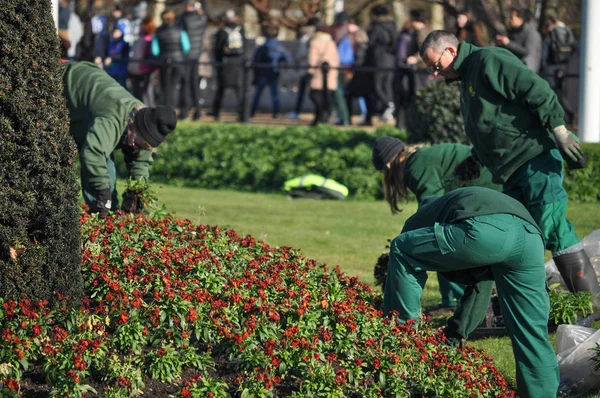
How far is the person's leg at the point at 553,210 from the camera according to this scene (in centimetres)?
703

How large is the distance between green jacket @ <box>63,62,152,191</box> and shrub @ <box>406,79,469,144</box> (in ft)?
17.2

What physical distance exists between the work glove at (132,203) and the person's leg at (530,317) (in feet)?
10.6

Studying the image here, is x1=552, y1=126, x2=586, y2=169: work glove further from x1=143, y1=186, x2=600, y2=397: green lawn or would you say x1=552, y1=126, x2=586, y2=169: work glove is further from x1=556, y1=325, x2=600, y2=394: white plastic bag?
x1=143, y1=186, x2=600, y2=397: green lawn

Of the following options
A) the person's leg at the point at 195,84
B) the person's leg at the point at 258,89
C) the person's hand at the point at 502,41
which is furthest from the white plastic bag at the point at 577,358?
the person's leg at the point at 258,89

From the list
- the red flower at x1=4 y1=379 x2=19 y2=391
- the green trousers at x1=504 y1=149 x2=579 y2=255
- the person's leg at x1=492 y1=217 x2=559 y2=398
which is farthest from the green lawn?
the red flower at x1=4 y1=379 x2=19 y2=391

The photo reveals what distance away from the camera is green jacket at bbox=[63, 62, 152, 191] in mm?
7777

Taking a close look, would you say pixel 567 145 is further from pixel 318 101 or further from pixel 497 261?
pixel 318 101

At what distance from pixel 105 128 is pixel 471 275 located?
329 cm

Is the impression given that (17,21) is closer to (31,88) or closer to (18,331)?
(31,88)

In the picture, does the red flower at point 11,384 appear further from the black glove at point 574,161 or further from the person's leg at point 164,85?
the person's leg at point 164,85

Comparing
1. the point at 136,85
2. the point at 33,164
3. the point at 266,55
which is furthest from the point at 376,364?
the point at 266,55

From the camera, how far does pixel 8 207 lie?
5.29 meters

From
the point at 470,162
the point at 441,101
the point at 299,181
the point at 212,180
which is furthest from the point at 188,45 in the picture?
the point at 470,162

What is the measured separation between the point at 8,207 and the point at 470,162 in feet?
11.4
